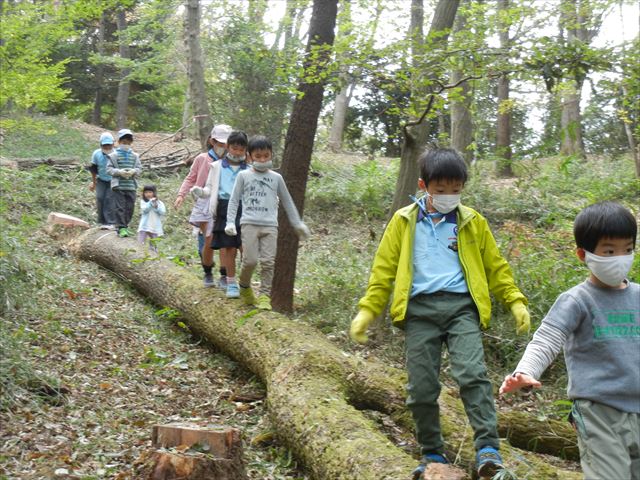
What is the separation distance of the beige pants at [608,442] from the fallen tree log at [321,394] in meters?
1.04

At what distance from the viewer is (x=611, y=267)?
120 inches

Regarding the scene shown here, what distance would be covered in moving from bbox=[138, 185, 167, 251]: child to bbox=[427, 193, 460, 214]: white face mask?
794 cm

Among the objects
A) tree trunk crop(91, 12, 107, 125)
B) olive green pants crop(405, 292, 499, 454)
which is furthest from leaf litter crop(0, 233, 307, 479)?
tree trunk crop(91, 12, 107, 125)

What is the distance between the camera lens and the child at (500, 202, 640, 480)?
2949 millimetres

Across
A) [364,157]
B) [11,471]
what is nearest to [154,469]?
[11,471]

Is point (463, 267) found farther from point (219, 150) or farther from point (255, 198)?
point (219, 150)

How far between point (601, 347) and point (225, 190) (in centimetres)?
499

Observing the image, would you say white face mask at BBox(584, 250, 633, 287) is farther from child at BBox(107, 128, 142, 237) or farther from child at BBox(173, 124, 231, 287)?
child at BBox(107, 128, 142, 237)

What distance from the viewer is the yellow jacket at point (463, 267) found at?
4023mm

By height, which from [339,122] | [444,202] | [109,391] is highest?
[339,122]

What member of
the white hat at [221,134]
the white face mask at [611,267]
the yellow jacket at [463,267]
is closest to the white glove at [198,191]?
the white hat at [221,134]

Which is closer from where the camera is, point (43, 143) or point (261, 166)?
point (261, 166)

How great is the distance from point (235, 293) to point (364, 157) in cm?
1519

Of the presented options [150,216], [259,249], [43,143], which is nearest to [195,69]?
[43,143]
